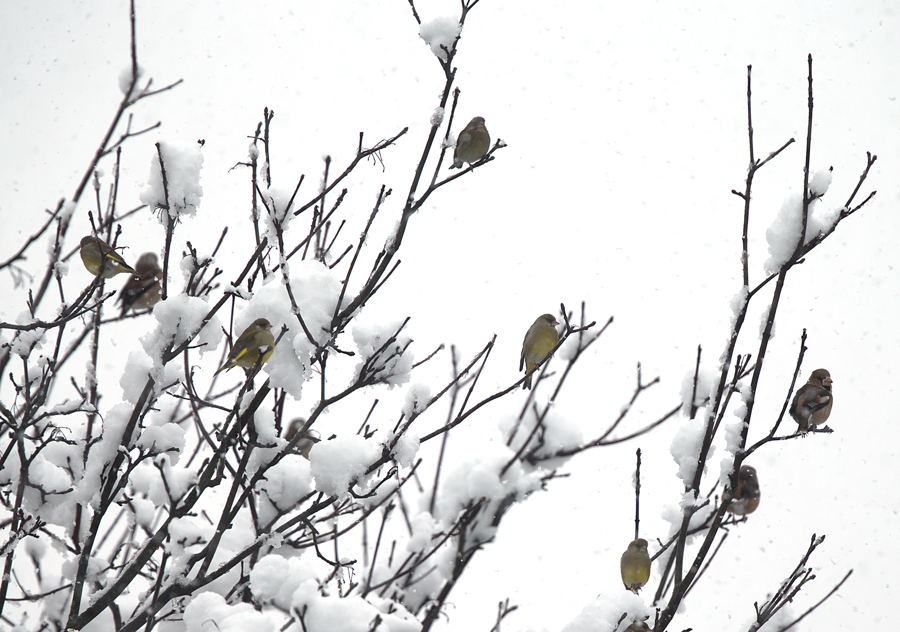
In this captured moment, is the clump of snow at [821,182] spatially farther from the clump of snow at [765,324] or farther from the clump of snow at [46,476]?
the clump of snow at [46,476]

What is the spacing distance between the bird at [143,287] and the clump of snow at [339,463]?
1.08 metres

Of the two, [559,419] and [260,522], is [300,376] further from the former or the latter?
[559,419]

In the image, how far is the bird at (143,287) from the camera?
3.92 m

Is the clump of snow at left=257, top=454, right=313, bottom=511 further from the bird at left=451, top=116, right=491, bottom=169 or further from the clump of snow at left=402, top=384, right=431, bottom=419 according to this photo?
the bird at left=451, top=116, right=491, bottom=169

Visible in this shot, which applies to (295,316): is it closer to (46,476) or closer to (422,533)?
(422,533)

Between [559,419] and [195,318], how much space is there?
1.56 meters

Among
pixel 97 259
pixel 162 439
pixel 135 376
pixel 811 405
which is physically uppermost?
pixel 97 259

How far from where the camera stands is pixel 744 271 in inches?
101

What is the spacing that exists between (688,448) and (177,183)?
2.33 m

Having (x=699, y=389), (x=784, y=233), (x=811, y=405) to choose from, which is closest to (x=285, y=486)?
(x=699, y=389)

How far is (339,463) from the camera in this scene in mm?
2479

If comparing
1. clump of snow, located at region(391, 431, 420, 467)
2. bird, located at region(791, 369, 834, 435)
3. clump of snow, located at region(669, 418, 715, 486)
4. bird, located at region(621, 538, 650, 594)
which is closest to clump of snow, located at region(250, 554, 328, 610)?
clump of snow, located at region(391, 431, 420, 467)

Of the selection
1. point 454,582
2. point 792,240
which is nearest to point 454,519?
point 454,582

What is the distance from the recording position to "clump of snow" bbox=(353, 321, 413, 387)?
2617mm
